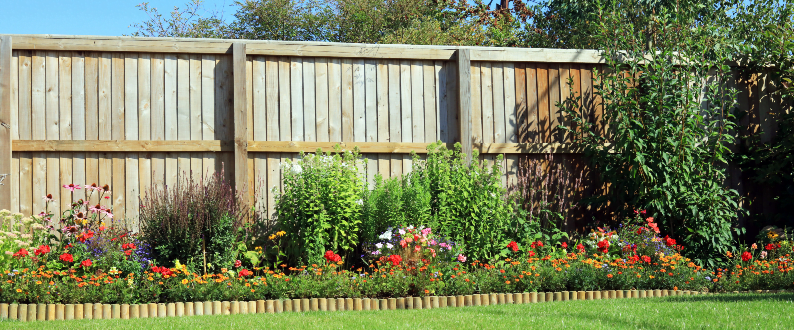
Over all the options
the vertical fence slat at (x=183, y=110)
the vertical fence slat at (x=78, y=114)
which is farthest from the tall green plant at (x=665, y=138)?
the vertical fence slat at (x=78, y=114)

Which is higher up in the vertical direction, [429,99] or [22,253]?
[429,99]

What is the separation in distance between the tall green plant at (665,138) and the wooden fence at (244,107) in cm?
31

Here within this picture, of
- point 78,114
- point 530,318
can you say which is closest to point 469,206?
point 530,318

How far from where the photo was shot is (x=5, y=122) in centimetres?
594

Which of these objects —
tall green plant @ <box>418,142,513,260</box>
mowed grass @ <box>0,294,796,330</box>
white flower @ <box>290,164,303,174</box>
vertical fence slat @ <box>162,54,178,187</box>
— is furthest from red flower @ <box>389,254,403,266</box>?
vertical fence slat @ <box>162,54,178,187</box>

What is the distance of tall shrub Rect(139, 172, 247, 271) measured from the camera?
534 centimetres

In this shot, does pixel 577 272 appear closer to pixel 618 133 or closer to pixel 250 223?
pixel 618 133

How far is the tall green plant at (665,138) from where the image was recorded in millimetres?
6457

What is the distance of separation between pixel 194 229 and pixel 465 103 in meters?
2.98

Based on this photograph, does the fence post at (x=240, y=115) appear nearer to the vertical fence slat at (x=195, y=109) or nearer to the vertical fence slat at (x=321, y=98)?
the vertical fence slat at (x=195, y=109)

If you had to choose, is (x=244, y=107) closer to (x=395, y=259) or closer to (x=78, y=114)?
(x=78, y=114)

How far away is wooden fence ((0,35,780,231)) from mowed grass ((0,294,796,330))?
2.28m

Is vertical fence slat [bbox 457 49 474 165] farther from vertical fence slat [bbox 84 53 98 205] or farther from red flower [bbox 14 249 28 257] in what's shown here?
red flower [bbox 14 249 28 257]

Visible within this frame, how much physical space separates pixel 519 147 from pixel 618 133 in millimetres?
1006
